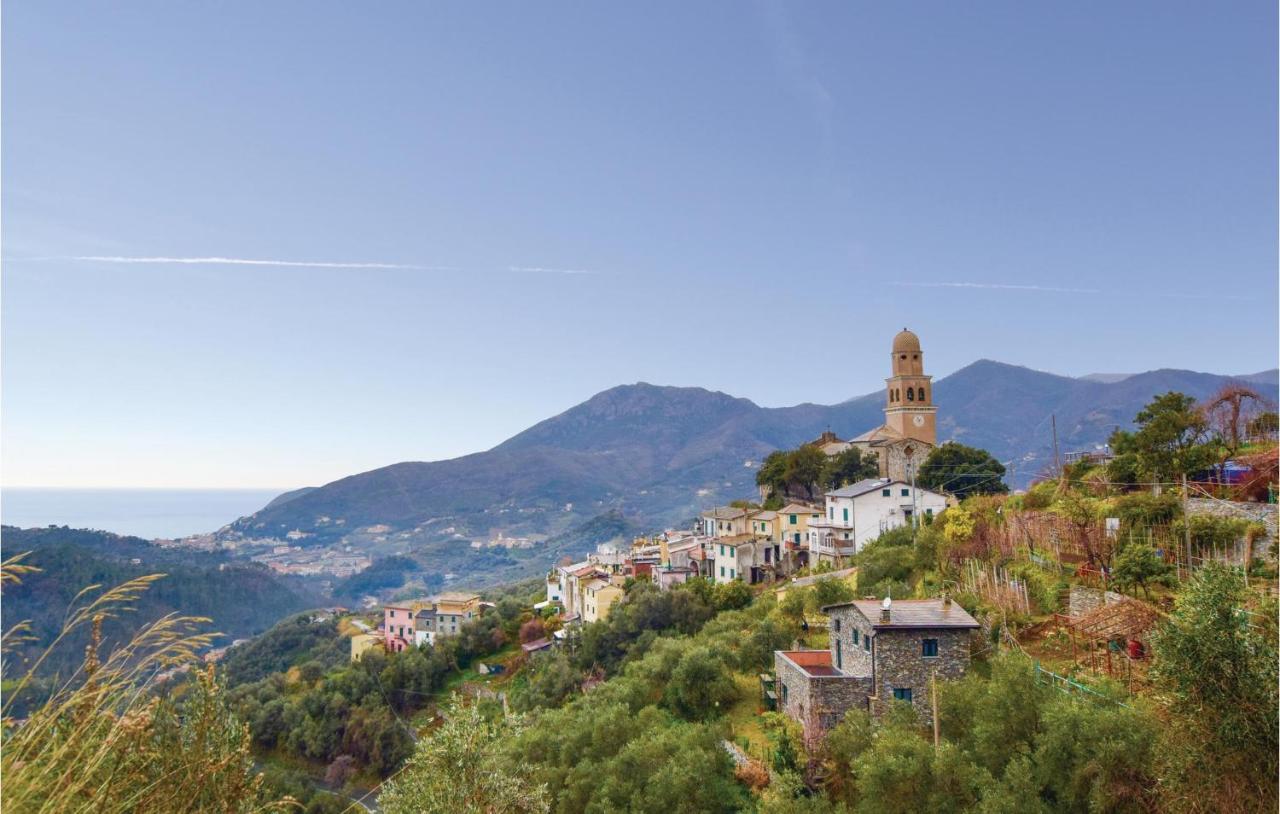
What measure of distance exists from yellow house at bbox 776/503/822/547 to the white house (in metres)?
3.36

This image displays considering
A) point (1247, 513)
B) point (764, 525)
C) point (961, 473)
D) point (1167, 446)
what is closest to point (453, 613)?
point (764, 525)

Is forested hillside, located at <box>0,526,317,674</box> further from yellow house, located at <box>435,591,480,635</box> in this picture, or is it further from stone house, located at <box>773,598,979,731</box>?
stone house, located at <box>773,598,979,731</box>

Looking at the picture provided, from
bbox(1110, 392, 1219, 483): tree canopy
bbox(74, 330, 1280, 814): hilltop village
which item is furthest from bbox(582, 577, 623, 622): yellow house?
bbox(1110, 392, 1219, 483): tree canopy

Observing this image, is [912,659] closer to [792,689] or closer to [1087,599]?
[792,689]

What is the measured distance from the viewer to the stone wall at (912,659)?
760 inches

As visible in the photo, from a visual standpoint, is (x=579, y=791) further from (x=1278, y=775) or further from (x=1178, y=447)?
(x=1178, y=447)

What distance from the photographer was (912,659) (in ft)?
63.6

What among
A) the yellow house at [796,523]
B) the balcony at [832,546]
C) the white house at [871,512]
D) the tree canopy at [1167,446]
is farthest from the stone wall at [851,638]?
the yellow house at [796,523]

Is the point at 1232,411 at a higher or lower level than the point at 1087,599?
higher

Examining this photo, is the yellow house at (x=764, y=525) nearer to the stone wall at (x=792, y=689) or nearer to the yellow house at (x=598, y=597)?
the yellow house at (x=598, y=597)

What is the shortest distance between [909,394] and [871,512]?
21445mm

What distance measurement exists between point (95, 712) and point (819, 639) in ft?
87.0

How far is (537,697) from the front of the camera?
3644cm

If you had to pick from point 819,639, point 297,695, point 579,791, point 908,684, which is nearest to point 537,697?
point 819,639
